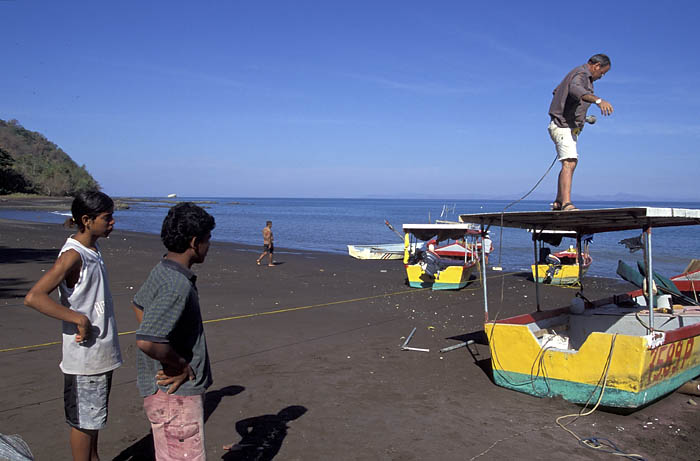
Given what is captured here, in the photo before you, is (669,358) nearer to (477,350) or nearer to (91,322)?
(477,350)

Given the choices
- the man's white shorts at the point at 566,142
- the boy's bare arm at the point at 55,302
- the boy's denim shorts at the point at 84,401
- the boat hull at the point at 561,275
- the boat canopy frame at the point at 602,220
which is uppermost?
the man's white shorts at the point at 566,142

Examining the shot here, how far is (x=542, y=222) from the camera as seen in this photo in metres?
7.83

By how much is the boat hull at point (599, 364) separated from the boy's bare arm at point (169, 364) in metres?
4.64

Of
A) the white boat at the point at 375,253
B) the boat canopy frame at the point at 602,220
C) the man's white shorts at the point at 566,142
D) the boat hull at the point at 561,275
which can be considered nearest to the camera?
the boat canopy frame at the point at 602,220

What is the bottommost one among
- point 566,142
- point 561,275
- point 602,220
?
point 561,275

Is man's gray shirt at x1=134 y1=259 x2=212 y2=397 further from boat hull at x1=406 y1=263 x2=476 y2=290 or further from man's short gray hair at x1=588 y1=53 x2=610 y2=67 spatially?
boat hull at x1=406 y1=263 x2=476 y2=290

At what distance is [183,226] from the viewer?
2873 mm

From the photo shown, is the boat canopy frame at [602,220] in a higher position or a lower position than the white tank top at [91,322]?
higher

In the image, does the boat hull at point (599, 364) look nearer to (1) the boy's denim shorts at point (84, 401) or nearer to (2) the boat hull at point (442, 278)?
(1) the boy's denim shorts at point (84, 401)

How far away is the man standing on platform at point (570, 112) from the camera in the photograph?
6285 millimetres

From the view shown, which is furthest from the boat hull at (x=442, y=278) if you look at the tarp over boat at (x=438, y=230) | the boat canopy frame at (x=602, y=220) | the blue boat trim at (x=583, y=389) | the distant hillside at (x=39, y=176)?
the distant hillside at (x=39, y=176)

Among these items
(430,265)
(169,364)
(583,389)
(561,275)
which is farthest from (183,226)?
(561,275)

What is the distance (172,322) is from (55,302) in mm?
1145

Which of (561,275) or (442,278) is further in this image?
(561,275)
